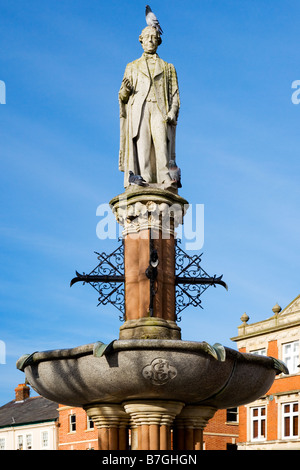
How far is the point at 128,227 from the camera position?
14.1m

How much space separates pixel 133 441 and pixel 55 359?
6.13ft

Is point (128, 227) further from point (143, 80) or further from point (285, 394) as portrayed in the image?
point (285, 394)

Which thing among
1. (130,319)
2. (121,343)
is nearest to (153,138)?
(130,319)

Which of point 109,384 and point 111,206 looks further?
point 111,206

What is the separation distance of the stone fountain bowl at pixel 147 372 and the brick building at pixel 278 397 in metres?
33.3

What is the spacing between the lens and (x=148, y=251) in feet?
45.1

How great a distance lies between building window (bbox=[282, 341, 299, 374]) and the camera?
4594 centimetres

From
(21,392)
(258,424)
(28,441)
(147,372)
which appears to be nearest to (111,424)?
(147,372)

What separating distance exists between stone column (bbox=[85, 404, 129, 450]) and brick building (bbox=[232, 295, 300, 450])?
108 feet

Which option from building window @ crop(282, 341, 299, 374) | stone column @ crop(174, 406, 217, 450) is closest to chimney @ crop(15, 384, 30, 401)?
building window @ crop(282, 341, 299, 374)

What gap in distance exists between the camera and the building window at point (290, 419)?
4534 centimetres

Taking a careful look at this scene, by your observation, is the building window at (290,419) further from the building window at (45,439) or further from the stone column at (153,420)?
the stone column at (153,420)

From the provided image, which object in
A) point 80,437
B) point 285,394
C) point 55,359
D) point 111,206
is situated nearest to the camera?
point 55,359
